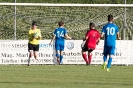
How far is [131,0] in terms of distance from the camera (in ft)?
155

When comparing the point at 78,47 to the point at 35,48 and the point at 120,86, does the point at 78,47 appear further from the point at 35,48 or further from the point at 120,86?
the point at 120,86

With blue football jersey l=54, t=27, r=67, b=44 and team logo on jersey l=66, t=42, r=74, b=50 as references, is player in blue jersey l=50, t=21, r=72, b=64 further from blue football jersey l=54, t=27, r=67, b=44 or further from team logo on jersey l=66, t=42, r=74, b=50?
team logo on jersey l=66, t=42, r=74, b=50

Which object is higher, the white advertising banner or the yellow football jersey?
the yellow football jersey

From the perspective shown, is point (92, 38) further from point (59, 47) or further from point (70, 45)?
point (70, 45)

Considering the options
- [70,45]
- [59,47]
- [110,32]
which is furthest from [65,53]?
[110,32]

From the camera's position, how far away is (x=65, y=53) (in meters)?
28.2

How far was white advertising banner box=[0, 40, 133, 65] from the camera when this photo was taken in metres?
27.8

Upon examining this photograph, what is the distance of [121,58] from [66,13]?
5.95 meters

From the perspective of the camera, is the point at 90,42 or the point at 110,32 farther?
the point at 90,42

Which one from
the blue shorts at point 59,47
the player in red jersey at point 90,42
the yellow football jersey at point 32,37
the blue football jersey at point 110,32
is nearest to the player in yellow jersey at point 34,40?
the yellow football jersey at point 32,37

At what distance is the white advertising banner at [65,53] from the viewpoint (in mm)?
27766

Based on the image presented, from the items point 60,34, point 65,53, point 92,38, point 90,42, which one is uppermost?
point 60,34

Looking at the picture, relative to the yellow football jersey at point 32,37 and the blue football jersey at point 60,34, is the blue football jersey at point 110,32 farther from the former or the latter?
the blue football jersey at point 60,34

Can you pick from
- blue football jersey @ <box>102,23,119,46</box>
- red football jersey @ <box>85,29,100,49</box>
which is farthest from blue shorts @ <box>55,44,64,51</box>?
blue football jersey @ <box>102,23,119,46</box>
